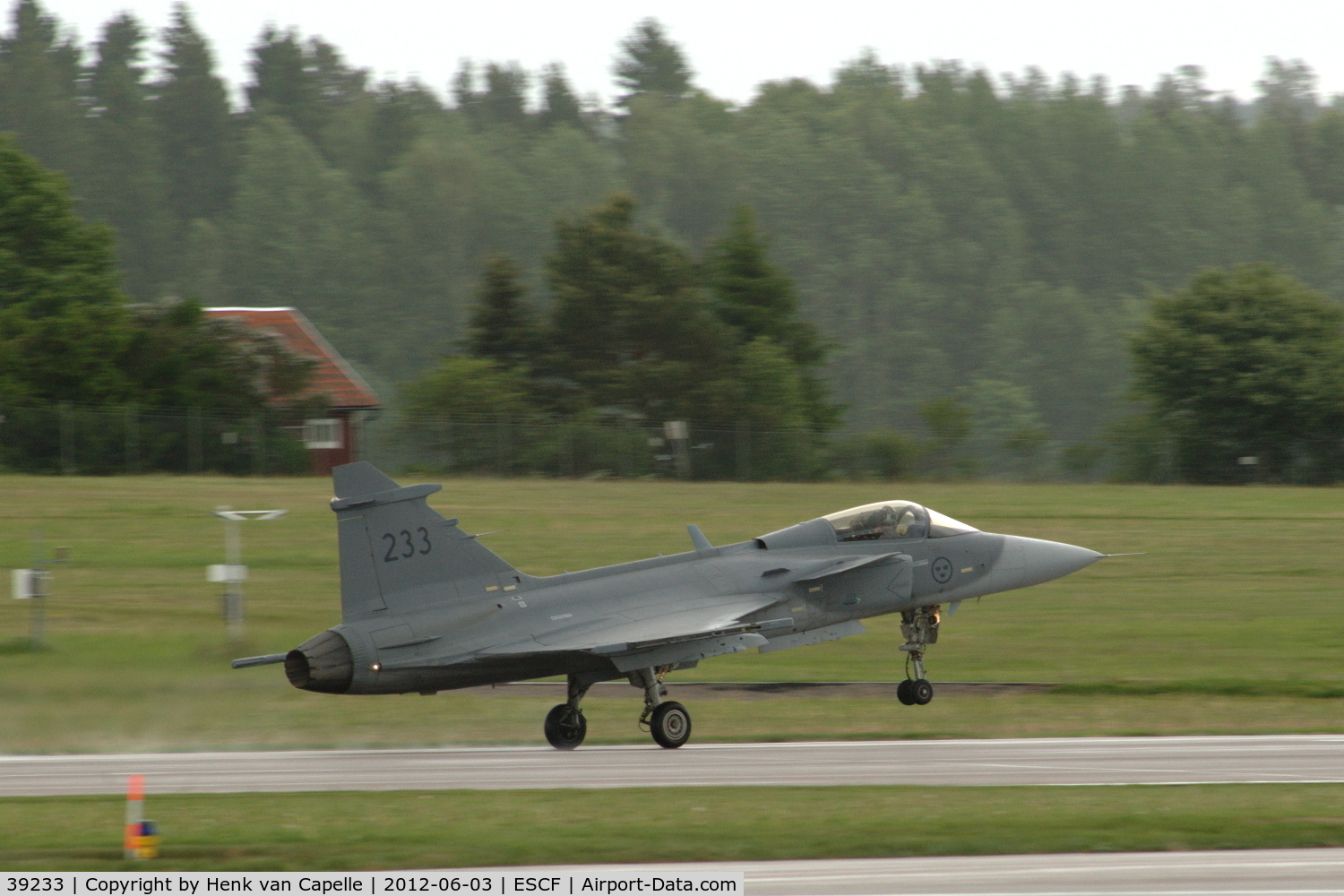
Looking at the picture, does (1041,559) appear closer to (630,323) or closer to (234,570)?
(234,570)

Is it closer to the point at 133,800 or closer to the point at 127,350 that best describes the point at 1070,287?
the point at 127,350

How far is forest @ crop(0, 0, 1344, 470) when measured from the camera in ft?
375

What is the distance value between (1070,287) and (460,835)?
4409 inches

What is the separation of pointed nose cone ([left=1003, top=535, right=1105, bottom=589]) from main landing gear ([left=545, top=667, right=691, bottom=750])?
226 inches

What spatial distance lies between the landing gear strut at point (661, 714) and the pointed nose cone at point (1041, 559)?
5.72 metres

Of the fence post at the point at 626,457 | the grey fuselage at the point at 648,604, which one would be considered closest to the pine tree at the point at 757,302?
the fence post at the point at 626,457

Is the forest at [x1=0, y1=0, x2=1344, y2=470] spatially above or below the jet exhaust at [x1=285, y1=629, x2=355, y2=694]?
above

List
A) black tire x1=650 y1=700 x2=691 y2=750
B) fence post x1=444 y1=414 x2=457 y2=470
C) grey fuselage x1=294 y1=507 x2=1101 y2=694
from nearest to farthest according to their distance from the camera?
grey fuselage x1=294 y1=507 x2=1101 y2=694, black tire x1=650 y1=700 x2=691 y2=750, fence post x1=444 y1=414 x2=457 y2=470

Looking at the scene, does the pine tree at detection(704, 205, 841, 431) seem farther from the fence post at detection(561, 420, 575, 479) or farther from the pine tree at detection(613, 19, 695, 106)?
the pine tree at detection(613, 19, 695, 106)

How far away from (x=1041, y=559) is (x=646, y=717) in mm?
6607

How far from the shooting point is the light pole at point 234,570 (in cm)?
2261

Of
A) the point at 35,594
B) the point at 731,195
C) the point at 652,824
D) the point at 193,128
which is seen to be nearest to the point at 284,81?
the point at 193,128

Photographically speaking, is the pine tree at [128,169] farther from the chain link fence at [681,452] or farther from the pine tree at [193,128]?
the chain link fence at [681,452]

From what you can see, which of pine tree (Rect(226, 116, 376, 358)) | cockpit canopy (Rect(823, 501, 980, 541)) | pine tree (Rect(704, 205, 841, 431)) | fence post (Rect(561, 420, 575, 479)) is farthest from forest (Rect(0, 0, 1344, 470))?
cockpit canopy (Rect(823, 501, 980, 541))
